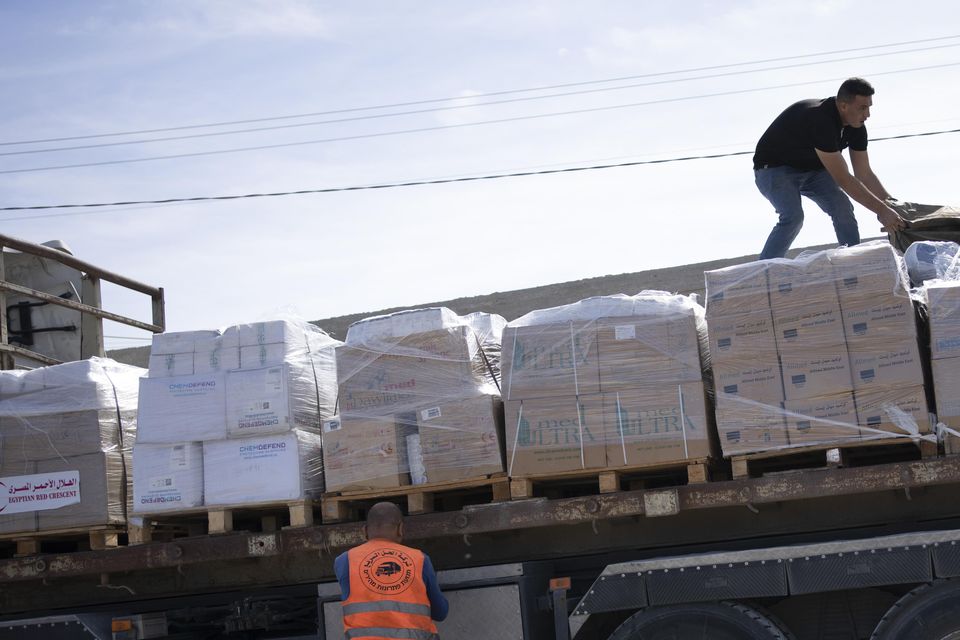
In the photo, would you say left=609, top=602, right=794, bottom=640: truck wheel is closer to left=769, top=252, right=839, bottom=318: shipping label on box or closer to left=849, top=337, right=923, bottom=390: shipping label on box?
left=849, top=337, right=923, bottom=390: shipping label on box

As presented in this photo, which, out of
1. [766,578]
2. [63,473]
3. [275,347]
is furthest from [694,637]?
[63,473]

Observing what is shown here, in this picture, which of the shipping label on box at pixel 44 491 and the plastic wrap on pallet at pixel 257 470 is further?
the shipping label on box at pixel 44 491

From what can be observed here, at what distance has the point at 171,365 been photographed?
250 inches

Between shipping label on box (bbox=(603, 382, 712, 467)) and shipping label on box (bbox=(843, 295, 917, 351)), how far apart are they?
759 mm

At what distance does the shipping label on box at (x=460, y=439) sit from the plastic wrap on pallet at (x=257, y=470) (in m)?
0.66

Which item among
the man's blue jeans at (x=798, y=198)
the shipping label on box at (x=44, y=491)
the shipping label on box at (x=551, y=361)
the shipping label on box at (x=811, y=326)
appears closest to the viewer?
the shipping label on box at (x=811, y=326)

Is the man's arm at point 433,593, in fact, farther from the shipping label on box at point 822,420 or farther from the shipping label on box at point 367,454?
the shipping label on box at point 822,420

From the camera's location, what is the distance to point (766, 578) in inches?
214

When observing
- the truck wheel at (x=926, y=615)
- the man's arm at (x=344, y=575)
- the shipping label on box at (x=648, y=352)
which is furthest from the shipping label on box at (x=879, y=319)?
the man's arm at (x=344, y=575)

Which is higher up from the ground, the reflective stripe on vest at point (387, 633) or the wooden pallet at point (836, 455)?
the wooden pallet at point (836, 455)

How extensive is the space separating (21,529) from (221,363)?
1.49 m

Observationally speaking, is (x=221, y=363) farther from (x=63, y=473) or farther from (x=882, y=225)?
(x=882, y=225)

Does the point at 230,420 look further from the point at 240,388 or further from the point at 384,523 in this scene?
the point at 384,523

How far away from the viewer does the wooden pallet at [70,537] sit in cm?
640
